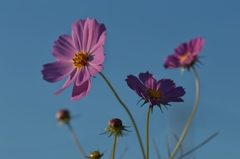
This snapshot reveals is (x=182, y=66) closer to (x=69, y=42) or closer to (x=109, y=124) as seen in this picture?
(x=109, y=124)

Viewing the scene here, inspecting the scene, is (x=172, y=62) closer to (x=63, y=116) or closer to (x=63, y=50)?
(x=63, y=50)

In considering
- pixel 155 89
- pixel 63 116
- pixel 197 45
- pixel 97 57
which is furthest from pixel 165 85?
pixel 63 116

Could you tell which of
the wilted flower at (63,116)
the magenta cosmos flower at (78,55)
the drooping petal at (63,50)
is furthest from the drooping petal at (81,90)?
the wilted flower at (63,116)

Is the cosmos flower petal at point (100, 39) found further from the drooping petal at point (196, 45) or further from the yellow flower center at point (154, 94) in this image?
the drooping petal at point (196, 45)

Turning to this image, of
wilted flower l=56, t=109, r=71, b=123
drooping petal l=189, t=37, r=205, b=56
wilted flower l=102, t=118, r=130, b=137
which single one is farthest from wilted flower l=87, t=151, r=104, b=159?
wilted flower l=56, t=109, r=71, b=123

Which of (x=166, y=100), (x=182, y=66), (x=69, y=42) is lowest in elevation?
(x=166, y=100)

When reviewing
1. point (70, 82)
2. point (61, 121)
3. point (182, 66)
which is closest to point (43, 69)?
point (70, 82)

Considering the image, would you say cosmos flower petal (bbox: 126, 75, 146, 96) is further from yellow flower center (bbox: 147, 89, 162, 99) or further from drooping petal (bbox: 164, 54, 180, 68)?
drooping petal (bbox: 164, 54, 180, 68)
